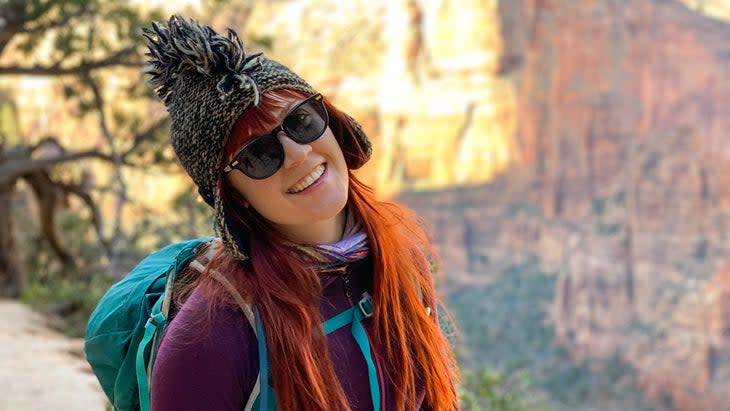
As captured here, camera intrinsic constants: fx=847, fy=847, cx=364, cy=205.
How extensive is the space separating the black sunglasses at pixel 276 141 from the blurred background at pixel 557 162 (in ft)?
74.1

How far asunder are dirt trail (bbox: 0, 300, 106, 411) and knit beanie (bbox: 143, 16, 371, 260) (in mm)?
2240

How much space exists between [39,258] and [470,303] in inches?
1175

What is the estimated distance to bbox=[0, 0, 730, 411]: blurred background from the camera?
2970 centimetres

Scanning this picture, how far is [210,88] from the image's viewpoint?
129 centimetres

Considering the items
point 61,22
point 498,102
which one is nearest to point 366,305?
point 61,22

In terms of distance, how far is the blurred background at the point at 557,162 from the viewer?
97.5 feet

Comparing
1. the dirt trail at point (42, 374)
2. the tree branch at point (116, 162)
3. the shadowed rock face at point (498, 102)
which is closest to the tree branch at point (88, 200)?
the tree branch at point (116, 162)

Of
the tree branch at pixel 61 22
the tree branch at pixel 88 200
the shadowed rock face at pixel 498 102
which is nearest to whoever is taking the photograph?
the tree branch at pixel 61 22

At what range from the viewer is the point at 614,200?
38.9 meters

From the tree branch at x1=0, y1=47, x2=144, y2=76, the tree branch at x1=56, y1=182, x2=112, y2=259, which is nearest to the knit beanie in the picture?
the tree branch at x1=0, y1=47, x2=144, y2=76

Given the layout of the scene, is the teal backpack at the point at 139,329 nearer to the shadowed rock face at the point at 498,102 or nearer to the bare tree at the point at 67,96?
the bare tree at the point at 67,96

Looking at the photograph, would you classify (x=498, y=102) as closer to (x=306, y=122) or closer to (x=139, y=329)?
(x=306, y=122)

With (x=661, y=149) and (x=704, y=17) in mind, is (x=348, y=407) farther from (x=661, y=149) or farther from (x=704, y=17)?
(x=704, y=17)

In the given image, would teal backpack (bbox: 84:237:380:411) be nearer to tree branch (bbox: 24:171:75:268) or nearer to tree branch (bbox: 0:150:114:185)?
tree branch (bbox: 0:150:114:185)
